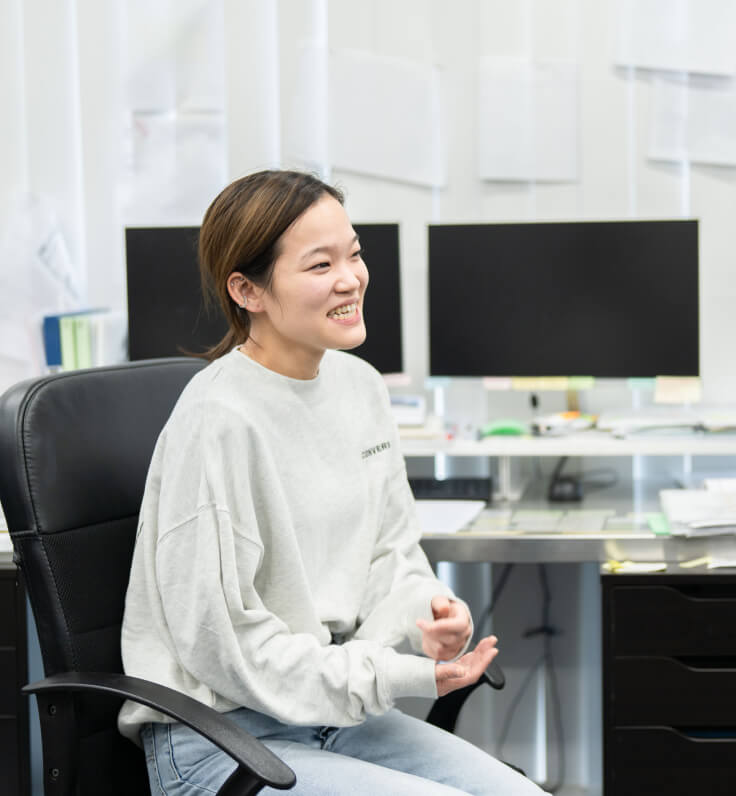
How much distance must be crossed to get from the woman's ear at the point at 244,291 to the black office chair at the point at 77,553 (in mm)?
222

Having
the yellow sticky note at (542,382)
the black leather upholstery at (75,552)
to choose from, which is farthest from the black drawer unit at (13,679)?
the yellow sticky note at (542,382)

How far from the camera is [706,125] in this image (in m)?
2.44

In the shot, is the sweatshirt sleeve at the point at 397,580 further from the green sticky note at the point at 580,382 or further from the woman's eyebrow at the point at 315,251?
the green sticky note at the point at 580,382

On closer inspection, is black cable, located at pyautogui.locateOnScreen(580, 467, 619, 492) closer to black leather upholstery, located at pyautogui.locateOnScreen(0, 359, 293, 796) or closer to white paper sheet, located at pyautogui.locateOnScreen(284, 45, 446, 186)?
white paper sheet, located at pyautogui.locateOnScreen(284, 45, 446, 186)

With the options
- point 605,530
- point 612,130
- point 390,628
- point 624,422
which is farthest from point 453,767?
point 612,130

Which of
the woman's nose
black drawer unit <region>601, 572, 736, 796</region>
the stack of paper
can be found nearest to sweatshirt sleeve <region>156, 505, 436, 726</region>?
the woman's nose

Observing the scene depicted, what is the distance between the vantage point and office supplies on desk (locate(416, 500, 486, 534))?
6.50 ft

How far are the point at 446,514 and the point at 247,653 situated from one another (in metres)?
0.85

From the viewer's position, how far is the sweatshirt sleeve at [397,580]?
145 cm

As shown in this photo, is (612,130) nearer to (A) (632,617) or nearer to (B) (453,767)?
(A) (632,617)

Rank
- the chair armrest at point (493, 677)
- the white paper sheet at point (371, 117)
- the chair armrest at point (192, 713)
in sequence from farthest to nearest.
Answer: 1. the white paper sheet at point (371, 117)
2. the chair armrest at point (493, 677)
3. the chair armrest at point (192, 713)

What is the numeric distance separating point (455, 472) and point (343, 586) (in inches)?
47.6

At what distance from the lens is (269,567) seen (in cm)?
136

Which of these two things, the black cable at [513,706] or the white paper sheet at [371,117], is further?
the black cable at [513,706]
